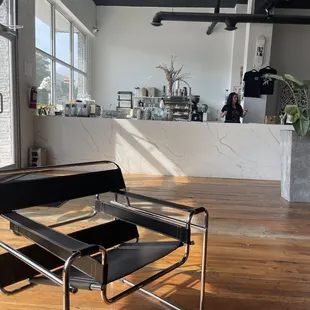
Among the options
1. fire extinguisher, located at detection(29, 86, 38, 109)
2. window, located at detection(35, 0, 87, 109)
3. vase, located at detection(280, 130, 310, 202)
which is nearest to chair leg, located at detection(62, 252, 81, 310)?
vase, located at detection(280, 130, 310, 202)

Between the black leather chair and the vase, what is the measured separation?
8.31ft

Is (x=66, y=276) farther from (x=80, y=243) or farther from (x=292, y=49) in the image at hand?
(x=292, y=49)

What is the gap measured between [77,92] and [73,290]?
7728 millimetres

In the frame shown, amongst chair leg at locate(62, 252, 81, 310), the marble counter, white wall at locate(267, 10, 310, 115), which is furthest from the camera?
white wall at locate(267, 10, 310, 115)

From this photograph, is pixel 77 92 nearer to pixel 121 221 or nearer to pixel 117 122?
pixel 117 122

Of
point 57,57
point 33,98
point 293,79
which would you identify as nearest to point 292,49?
point 293,79

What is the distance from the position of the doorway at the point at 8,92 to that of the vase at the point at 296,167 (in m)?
3.61

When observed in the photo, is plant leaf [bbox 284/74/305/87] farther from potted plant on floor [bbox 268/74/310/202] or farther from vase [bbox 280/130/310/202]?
vase [bbox 280/130/310/202]

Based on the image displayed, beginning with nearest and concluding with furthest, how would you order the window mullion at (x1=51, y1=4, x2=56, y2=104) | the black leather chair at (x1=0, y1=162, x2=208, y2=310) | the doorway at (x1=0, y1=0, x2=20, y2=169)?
the black leather chair at (x1=0, y1=162, x2=208, y2=310), the doorway at (x1=0, y1=0, x2=20, y2=169), the window mullion at (x1=51, y1=4, x2=56, y2=104)

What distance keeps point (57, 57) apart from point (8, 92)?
2.84 metres

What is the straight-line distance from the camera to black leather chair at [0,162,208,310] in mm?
1082

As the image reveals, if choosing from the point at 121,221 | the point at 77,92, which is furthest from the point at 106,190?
the point at 77,92

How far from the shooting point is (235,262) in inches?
85.9

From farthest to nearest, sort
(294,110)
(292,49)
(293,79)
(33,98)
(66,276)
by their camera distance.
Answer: (292,49) < (33,98) < (294,110) < (293,79) < (66,276)
